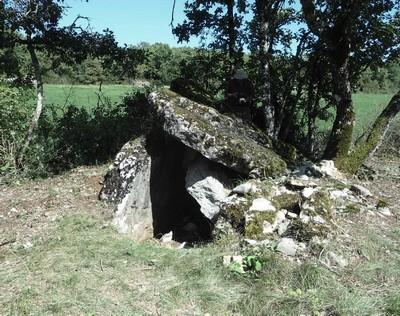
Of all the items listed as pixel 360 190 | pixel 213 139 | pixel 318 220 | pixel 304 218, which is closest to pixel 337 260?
pixel 318 220

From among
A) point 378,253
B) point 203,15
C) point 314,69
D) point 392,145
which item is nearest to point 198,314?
point 378,253

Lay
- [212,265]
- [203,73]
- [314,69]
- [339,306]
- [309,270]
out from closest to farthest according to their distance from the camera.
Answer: [339,306], [309,270], [212,265], [314,69], [203,73]

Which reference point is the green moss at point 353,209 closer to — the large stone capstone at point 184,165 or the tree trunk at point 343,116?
the large stone capstone at point 184,165

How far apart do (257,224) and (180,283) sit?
132 centimetres

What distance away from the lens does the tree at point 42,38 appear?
862 cm

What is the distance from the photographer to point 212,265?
16.2 ft

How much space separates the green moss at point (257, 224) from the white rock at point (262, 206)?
0.07m

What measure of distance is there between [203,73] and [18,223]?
20.8ft

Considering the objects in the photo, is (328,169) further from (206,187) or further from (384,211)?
(206,187)

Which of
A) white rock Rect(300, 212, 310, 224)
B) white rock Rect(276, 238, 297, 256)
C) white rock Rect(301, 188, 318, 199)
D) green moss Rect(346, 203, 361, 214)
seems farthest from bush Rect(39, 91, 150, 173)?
green moss Rect(346, 203, 361, 214)

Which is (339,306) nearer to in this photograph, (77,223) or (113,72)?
(77,223)

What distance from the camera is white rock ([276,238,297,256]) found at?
4973mm

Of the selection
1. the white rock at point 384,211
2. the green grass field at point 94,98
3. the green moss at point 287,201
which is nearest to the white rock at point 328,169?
the white rock at point 384,211

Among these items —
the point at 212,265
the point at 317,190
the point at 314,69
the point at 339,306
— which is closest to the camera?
the point at 339,306
